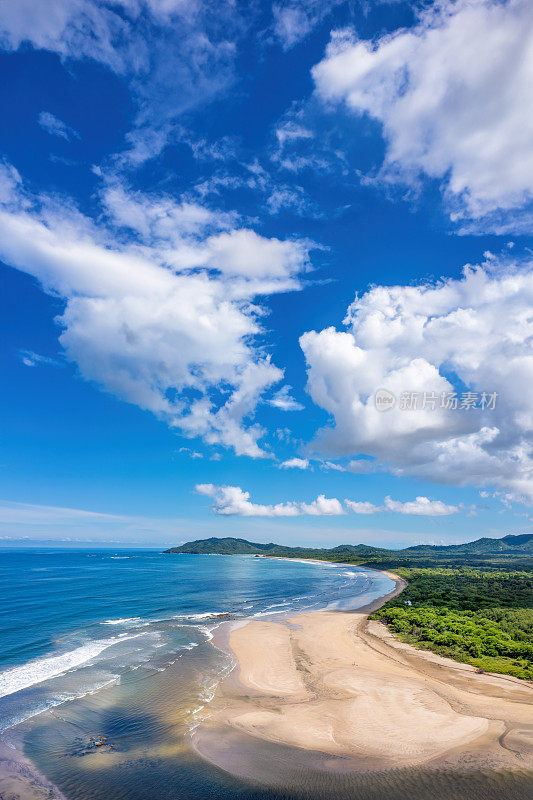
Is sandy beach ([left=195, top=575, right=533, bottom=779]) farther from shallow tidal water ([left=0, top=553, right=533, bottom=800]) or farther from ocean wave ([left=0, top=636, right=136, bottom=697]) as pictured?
ocean wave ([left=0, top=636, right=136, bottom=697])

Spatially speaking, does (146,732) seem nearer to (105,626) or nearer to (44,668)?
(44,668)

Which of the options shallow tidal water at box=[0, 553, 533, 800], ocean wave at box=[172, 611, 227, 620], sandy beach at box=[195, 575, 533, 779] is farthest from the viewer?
ocean wave at box=[172, 611, 227, 620]

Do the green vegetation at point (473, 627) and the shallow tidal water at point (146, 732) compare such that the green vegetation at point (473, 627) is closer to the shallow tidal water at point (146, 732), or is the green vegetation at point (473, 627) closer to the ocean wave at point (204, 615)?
the shallow tidal water at point (146, 732)

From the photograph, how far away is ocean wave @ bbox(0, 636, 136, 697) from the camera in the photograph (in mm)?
28438

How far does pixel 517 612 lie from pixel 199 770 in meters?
51.9

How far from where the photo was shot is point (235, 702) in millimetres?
25297

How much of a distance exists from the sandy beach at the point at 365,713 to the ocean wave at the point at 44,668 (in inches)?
547

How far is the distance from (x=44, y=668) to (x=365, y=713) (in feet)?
87.1

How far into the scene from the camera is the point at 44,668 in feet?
105

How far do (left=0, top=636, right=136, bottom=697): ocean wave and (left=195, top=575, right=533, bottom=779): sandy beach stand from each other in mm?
13889

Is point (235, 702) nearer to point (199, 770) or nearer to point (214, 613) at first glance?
point (199, 770)

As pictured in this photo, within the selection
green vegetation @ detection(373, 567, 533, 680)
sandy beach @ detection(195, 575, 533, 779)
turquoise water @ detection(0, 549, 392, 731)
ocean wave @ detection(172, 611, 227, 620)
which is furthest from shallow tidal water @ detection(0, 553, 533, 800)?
green vegetation @ detection(373, 567, 533, 680)

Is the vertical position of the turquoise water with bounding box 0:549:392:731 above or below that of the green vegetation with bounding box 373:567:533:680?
below

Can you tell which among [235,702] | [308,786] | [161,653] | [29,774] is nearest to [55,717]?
[29,774]
